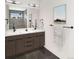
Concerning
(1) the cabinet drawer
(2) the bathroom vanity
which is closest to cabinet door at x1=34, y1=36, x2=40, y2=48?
(2) the bathroom vanity

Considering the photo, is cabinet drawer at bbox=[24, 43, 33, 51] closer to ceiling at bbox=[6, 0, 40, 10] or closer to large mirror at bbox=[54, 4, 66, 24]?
large mirror at bbox=[54, 4, 66, 24]

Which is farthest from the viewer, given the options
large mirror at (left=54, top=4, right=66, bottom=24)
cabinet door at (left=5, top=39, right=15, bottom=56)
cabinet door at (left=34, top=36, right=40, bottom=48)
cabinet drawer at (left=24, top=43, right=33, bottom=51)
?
cabinet door at (left=34, top=36, right=40, bottom=48)

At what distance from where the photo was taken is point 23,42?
134 inches

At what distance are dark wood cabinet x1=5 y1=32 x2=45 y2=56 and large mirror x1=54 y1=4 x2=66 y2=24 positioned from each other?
1207mm

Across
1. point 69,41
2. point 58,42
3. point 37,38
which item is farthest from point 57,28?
point 37,38

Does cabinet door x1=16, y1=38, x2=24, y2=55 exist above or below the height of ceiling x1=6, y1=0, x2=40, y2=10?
below

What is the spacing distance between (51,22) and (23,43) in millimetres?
1412

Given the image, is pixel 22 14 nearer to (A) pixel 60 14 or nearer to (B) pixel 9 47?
(B) pixel 9 47

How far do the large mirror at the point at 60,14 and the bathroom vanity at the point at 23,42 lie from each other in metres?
1.18

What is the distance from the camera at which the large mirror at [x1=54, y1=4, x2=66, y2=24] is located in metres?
2.73

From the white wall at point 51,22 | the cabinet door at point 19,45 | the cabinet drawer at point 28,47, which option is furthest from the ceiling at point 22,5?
the cabinet drawer at point 28,47

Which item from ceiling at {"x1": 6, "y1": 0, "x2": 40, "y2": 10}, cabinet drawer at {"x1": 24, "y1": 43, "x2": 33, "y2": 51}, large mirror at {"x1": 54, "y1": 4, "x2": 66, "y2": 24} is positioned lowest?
cabinet drawer at {"x1": 24, "y1": 43, "x2": 33, "y2": 51}

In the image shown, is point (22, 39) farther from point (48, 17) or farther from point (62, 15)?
point (62, 15)

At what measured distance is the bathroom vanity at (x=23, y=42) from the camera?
2986 mm
